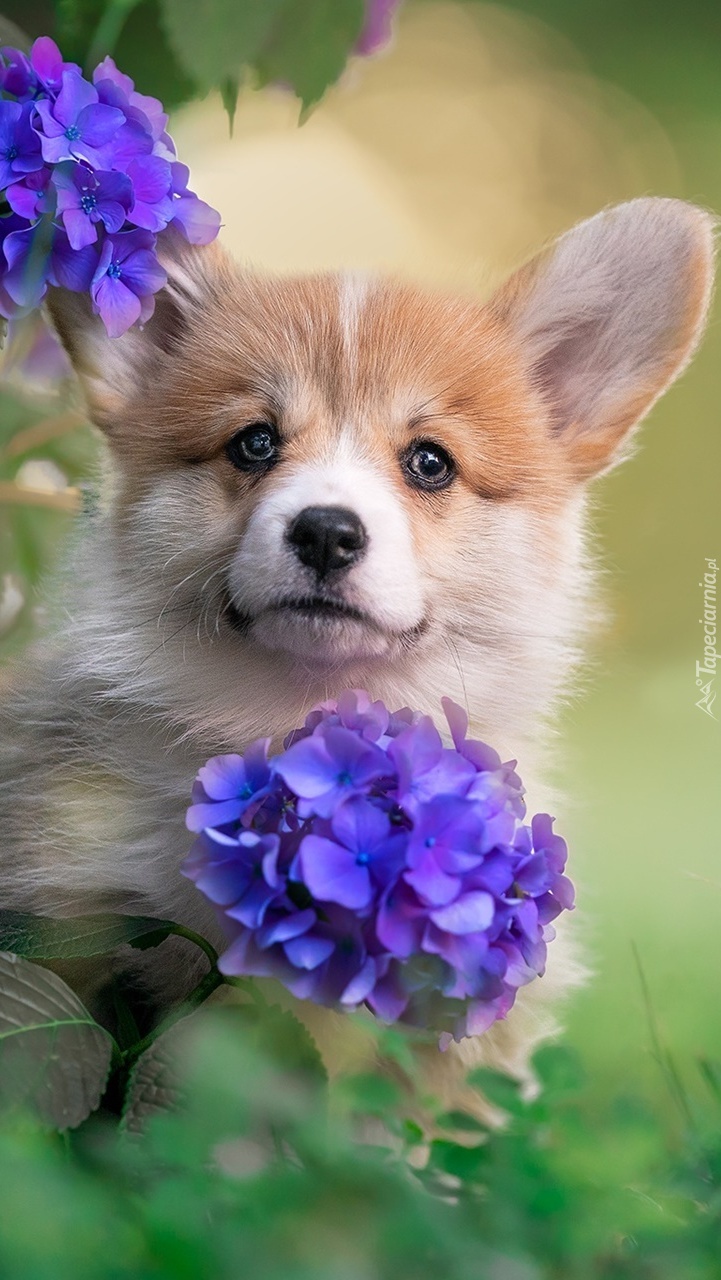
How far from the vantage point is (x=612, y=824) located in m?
1.61

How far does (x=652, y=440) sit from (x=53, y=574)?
31.6 inches

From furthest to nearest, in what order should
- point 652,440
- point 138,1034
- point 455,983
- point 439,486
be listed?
point 652,440, point 439,486, point 138,1034, point 455,983

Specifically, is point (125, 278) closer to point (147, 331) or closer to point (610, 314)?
point (147, 331)

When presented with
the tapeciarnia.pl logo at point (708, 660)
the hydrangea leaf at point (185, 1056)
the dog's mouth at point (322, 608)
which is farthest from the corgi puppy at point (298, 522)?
the tapeciarnia.pl logo at point (708, 660)

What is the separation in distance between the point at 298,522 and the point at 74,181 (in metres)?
0.38

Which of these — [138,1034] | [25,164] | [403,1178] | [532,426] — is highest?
[25,164]

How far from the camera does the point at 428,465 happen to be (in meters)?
1.16

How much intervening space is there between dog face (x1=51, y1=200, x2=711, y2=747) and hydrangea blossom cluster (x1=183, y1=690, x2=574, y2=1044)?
9.2 inches

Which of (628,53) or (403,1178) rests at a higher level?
(628,53)

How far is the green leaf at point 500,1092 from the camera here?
22.4 inches

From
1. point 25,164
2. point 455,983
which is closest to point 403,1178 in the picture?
point 455,983

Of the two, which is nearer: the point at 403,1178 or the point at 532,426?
the point at 403,1178

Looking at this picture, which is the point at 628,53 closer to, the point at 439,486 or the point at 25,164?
the point at 439,486

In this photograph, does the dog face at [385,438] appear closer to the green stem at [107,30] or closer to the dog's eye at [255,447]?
the dog's eye at [255,447]
